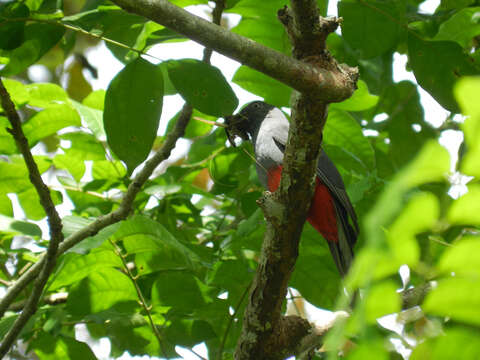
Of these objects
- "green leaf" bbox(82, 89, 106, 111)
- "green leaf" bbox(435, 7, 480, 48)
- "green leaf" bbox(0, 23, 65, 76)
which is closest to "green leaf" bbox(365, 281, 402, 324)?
"green leaf" bbox(0, 23, 65, 76)

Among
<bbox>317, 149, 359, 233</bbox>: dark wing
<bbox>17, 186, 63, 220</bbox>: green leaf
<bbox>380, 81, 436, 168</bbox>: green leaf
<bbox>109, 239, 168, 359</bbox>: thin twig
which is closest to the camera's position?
<bbox>109, 239, 168, 359</bbox>: thin twig

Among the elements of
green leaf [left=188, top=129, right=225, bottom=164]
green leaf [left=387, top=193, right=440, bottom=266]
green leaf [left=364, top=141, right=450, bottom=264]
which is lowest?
green leaf [left=188, top=129, right=225, bottom=164]

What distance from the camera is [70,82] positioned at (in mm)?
7094

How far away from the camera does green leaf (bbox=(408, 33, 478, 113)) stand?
2.49m

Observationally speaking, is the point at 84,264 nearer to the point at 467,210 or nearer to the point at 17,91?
the point at 17,91

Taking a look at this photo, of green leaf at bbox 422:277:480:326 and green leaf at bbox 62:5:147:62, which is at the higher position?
green leaf at bbox 422:277:480:326

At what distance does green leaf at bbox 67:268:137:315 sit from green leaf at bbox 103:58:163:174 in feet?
2.31

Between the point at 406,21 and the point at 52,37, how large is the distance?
1.63 metres

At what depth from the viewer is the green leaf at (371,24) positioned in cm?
278

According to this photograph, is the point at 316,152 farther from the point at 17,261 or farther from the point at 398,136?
the point at 17,261

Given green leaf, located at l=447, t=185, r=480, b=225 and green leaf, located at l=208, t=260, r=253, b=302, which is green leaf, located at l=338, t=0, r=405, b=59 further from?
green leaf, located at l=447, t=185, r=480, b=225

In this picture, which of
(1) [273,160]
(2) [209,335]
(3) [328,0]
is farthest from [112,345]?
(3) [328,0]

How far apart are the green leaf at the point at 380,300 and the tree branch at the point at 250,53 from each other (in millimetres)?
1279

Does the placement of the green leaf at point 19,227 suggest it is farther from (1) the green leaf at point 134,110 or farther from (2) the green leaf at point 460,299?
(2) the green leaf at point 460,299
